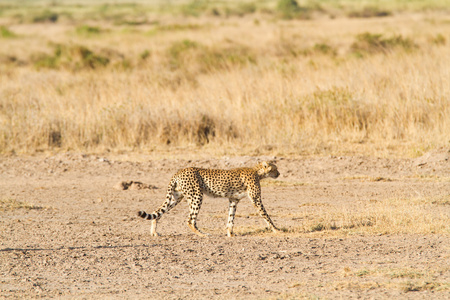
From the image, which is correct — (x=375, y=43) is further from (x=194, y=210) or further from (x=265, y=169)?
(x=194, y=210)

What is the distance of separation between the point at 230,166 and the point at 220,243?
213 inches

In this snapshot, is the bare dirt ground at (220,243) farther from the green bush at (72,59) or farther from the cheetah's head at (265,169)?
the green bush at (72,59)

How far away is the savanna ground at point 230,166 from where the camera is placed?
6523 mm

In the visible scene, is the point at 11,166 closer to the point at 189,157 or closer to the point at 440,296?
the point at 189,157

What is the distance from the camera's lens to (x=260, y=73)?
20.8 metres

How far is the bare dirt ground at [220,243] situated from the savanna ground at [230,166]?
0.03m

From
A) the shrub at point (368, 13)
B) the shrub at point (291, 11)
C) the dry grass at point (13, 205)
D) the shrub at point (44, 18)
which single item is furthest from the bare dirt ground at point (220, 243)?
the shrub at point (44, 18)

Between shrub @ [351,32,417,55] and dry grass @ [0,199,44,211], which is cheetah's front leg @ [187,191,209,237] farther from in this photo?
shrub @ [351,32,417,55]

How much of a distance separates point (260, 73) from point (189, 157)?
724 centimetres

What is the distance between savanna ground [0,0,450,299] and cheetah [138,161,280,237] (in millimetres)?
301

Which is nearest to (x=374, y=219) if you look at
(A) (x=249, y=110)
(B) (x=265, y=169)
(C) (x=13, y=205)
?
(B) (x=265, y=169)

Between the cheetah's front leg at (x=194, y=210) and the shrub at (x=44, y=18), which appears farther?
the shrub at (x=44, y=18)

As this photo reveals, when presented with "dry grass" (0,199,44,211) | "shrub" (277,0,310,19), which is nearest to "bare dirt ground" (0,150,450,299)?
"dry grass" (0,199,44,211)

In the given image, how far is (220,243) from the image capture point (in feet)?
26.1
